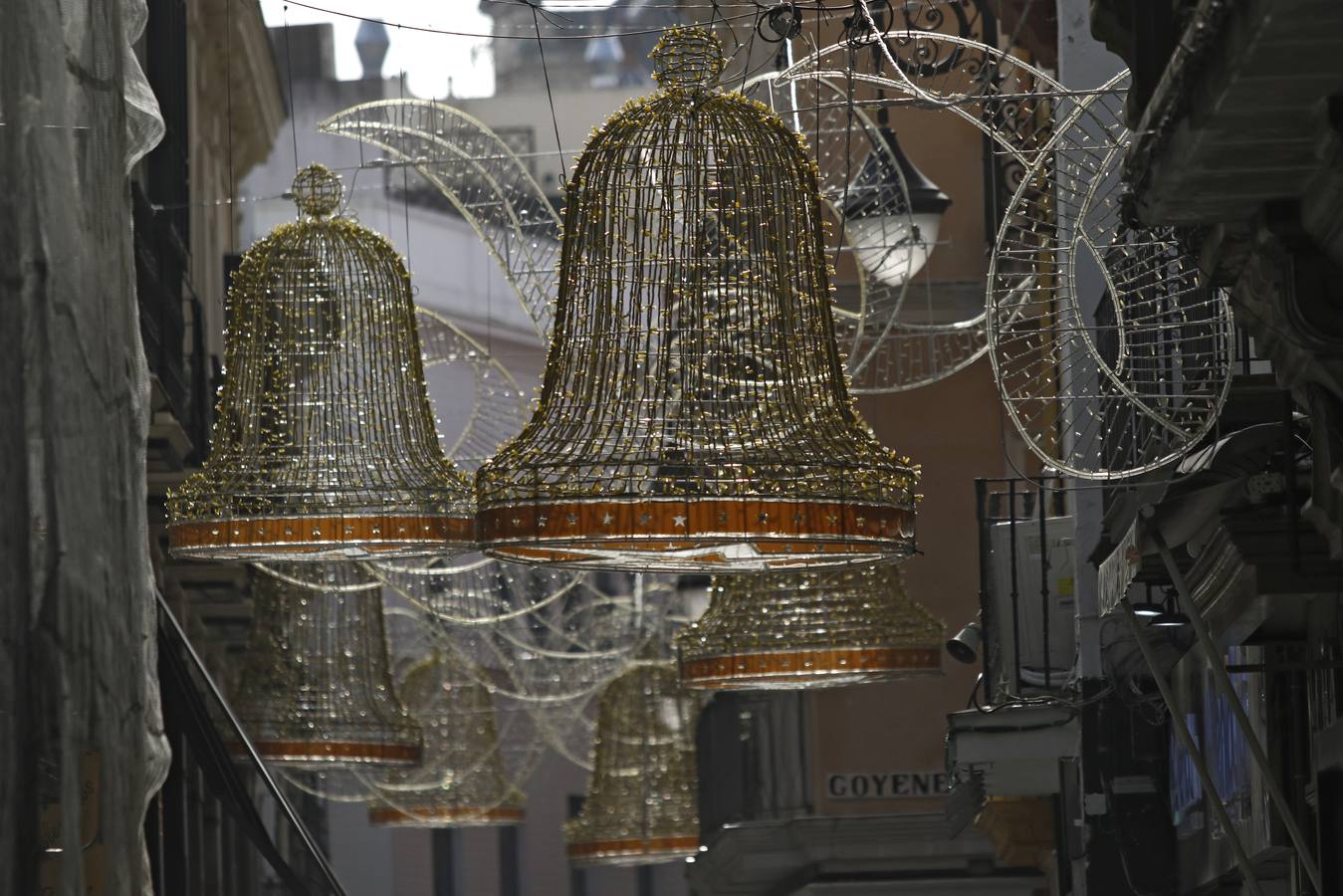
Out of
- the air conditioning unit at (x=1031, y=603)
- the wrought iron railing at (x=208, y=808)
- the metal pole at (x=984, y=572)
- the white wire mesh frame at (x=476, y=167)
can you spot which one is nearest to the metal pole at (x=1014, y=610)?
the air conditioning unit at (x=1031, y=603)

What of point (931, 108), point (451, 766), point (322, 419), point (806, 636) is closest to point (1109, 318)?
point (806, 636)

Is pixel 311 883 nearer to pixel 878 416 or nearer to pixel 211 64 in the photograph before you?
pixel 878 416

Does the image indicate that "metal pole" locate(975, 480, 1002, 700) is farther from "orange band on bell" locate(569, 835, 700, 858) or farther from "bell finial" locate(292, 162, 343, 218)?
"orange band on bell" locate(569, 835, 700, 858)

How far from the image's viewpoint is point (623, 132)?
781 centimetres

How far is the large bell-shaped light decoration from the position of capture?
716 centimetres

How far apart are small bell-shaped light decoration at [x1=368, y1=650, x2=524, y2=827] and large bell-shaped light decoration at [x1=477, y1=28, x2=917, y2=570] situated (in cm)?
1584

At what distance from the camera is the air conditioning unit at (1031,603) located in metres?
13.9

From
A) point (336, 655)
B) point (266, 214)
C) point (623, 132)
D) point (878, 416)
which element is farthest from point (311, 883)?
point (266, 214)

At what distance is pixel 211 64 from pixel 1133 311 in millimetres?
12423

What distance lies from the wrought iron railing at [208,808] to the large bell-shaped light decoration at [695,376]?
9.69 feet

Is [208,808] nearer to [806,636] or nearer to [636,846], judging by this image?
[636,846]

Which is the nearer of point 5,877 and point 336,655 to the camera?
point 5,877

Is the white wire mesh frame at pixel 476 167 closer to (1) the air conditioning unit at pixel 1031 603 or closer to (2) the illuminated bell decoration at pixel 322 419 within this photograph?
(2) the illuminated bell decoration at pixel 322 419

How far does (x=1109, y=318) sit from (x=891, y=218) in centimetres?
143
